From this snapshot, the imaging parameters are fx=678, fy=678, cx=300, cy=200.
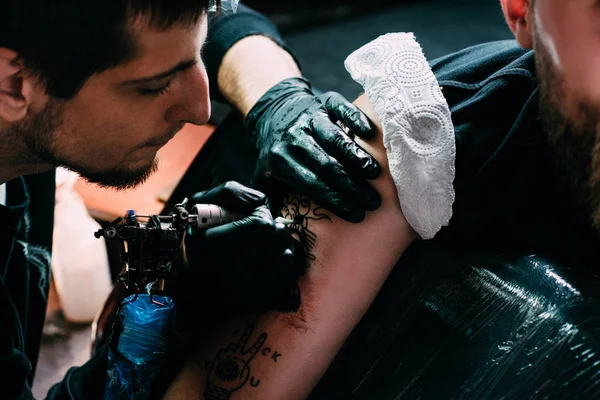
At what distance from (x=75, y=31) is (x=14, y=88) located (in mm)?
134

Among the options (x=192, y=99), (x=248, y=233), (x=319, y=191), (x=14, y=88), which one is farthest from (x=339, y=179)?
(x=14, y=88)

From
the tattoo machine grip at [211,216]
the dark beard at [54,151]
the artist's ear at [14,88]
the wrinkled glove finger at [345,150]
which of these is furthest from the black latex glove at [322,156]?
the artist's ear at [14,88]

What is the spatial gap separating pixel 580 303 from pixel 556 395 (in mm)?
133

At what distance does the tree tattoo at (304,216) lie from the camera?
3.56 feet

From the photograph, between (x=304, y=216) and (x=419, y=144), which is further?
(x=304, y=216)

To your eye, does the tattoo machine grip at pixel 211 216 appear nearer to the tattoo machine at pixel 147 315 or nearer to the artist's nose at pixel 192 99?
the tattoo machine at pixel 147 315

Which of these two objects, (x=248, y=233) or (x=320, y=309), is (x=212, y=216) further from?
(x=320, y=309)

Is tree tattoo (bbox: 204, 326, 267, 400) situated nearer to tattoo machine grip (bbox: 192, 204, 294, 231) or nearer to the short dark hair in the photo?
tattoo machine grip (bbox: 192, 204, 294, 231)

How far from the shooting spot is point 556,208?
41.1 inches

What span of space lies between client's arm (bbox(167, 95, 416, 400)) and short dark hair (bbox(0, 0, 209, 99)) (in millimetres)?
361

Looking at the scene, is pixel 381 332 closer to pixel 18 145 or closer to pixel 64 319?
pixel 18 145

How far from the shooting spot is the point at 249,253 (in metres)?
1.07

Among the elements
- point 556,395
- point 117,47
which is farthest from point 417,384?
point 117,47

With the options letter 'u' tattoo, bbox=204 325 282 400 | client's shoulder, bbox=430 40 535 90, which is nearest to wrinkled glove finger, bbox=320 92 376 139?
client's shoulder, bbox=430 40 535 90
